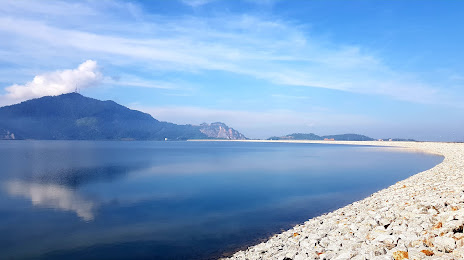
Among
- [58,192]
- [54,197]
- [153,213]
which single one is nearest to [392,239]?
[153,213]

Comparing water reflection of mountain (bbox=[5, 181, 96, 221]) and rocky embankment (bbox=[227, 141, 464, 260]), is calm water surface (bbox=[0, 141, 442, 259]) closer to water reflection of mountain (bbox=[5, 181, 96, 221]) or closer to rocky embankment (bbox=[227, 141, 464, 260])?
water reflection of mountain (bbox=[5, 181, 96, 221])

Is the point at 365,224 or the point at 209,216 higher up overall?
the point at 365,224

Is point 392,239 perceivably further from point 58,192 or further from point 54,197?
point 58,192

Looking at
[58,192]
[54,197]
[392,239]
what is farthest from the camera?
[58,192]

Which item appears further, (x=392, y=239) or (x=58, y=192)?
(x=58, y=192)

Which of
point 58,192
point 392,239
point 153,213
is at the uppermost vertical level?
point 392,239

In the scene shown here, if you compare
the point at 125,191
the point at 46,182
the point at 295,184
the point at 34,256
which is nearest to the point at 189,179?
the point at 125,191

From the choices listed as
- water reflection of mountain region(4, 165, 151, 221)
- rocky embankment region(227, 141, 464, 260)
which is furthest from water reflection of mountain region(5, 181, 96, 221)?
rocky embankment region(227, 141, 464, 260)

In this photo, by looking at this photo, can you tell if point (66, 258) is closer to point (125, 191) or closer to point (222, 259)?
point (222, 259)

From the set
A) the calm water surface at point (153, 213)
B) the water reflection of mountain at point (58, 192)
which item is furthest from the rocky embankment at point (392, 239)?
the water reflection of mountain at point (58, 192)

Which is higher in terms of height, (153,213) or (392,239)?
(392,239)

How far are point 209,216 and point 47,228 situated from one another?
10.8 metres

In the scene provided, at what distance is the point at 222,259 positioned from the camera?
45.6ft

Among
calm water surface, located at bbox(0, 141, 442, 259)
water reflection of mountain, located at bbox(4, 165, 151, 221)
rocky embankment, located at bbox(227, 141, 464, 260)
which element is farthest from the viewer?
water reflection of mountain, located at bbox(4, 165, 151, 221)
